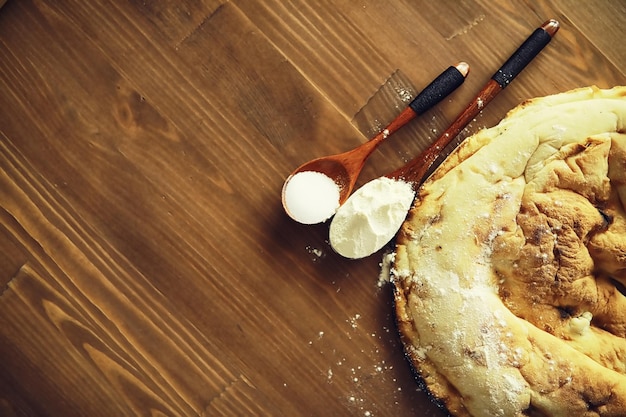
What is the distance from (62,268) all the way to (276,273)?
51 cm

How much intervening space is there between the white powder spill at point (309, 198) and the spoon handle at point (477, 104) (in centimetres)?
16

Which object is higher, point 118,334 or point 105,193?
point 105,193

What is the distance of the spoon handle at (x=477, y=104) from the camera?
4.22 ft

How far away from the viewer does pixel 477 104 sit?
50.8 inches

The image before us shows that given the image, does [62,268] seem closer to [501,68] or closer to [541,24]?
[501,68]

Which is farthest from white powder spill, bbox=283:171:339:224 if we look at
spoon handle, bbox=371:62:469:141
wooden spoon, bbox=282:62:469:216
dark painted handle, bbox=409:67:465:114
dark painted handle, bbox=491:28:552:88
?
dark painted handle, bbox=491:28:552:88

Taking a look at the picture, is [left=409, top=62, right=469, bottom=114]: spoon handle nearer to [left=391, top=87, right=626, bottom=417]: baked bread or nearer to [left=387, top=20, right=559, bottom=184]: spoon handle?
[left=387, top=20, right=559, bottom=184]: spoon handle

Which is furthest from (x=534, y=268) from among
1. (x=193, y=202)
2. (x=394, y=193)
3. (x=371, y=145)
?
(x=193, y=202)

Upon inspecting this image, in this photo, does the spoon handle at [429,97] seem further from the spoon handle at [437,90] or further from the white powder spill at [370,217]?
the white powder spill at [370,217]

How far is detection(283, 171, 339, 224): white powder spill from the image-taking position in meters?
1.25

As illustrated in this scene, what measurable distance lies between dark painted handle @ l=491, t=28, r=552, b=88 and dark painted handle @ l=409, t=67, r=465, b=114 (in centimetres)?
10

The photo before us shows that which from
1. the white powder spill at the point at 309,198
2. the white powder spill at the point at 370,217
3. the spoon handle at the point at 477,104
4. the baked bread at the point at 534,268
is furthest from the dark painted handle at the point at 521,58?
the white powder spill at the point at 309,198

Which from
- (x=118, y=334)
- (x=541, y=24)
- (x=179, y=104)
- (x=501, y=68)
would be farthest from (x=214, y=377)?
(x=541, y=24)

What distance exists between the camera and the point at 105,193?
4.25ft
